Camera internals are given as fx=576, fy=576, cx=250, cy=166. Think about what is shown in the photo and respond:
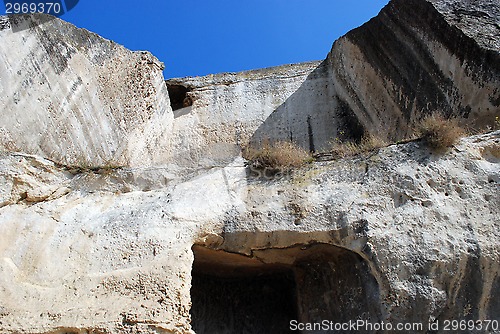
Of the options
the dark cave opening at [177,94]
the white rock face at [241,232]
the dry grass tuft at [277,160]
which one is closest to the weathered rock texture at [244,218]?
the white rock face at [241,232]

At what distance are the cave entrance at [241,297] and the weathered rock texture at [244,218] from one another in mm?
17

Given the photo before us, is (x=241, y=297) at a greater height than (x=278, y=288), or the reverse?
(x=278, y=288)

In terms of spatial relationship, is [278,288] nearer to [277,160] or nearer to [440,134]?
[277,160]

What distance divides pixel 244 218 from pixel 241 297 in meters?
1.42

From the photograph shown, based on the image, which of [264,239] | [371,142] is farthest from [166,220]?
[371,142]

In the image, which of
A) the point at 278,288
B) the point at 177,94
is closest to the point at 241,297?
the point at 278,288

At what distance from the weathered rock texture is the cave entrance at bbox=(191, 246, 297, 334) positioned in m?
0.02

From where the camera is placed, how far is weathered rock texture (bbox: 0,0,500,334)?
5.27 metres

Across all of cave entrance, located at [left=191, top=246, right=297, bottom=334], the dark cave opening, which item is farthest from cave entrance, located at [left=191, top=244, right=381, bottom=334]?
the dark cave opening

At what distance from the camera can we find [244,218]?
5.86 metres

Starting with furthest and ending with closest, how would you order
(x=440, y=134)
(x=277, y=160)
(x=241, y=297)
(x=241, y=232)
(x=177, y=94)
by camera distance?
(x=177, y=94) → (x=241, y=297) → (x=277, y=160) → (x=440, y=134) → (x=241, y=232)

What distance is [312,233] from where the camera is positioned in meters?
5.78

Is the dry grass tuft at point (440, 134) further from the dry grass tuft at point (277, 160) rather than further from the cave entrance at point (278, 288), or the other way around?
the cave entrance at point (278, 288)

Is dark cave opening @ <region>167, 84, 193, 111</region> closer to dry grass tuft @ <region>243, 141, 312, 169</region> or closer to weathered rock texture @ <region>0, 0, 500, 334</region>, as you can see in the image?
weathered rock texture @ <region>0, 0, 500, 334</region>
